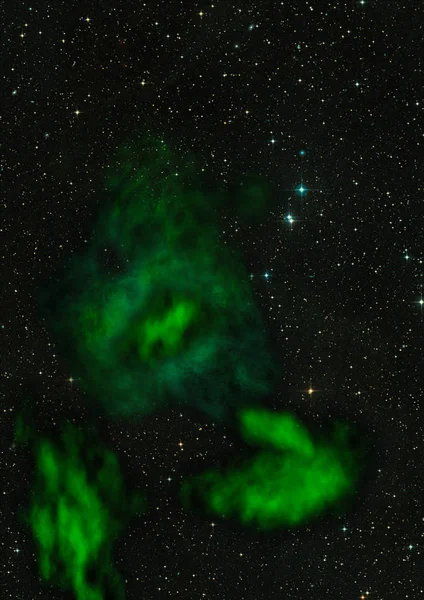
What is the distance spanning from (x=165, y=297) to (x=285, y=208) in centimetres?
13

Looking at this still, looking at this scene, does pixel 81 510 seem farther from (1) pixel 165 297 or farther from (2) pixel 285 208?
(2) pixel 285 208

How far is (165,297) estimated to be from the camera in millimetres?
539

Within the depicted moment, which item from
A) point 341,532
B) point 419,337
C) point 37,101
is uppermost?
point 37,101

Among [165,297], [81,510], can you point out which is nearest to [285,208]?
[165,297]

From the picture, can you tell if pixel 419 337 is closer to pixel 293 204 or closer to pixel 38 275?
pixel 293 204

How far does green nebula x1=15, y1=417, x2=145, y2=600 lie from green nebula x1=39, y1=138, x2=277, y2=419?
0.17 ft

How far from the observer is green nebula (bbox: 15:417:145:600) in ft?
1.80

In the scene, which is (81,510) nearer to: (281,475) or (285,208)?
(281,475)

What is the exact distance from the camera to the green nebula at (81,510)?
1.80 ft

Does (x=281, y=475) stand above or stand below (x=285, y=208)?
below

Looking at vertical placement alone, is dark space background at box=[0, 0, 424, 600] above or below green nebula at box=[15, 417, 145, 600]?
above

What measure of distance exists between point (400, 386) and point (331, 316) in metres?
0.08

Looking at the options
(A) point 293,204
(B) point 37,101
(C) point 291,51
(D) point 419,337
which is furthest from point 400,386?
(B) point 37,101

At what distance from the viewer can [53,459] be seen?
56 centimetres
